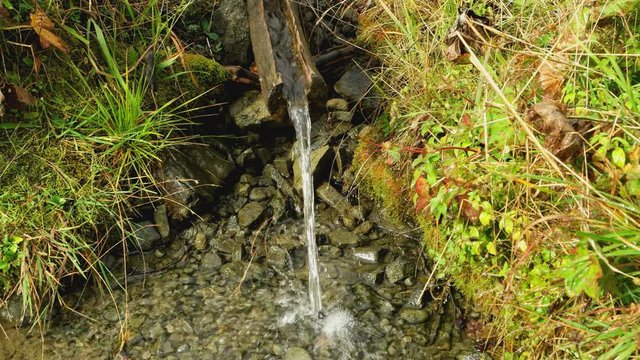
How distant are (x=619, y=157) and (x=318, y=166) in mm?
1761

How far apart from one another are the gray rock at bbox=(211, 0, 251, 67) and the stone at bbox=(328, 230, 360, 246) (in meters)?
1.37

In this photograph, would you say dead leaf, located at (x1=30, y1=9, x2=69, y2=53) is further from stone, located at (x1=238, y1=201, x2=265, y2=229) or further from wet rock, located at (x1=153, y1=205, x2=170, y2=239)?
stone, located at (x1=238, y1=201, x2=265, y2=229)

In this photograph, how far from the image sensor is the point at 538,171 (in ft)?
7.45

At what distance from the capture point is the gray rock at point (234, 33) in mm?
3756

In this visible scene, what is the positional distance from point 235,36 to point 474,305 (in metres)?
2.33

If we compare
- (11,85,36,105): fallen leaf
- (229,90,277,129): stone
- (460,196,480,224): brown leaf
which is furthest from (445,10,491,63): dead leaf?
(11,85,36,105): fallen leaf

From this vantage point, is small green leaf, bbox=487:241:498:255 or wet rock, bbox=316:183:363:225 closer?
small green leaf, bbox=487:241:498:255

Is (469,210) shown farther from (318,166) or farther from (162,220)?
(162,220)

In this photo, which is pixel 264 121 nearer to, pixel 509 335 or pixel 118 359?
pixel 118 359

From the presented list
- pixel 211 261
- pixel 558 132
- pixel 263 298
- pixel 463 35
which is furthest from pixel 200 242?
pixel 558 132

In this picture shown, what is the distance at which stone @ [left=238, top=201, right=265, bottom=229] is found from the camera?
10.9 ft

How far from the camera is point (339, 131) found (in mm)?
3568

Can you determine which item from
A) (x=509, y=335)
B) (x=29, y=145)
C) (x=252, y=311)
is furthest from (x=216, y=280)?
(x=509, y=335)

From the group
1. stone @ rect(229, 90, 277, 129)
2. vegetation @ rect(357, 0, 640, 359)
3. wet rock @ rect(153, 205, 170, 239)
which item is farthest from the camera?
stone @ rect(229, 90, 277, 129)
